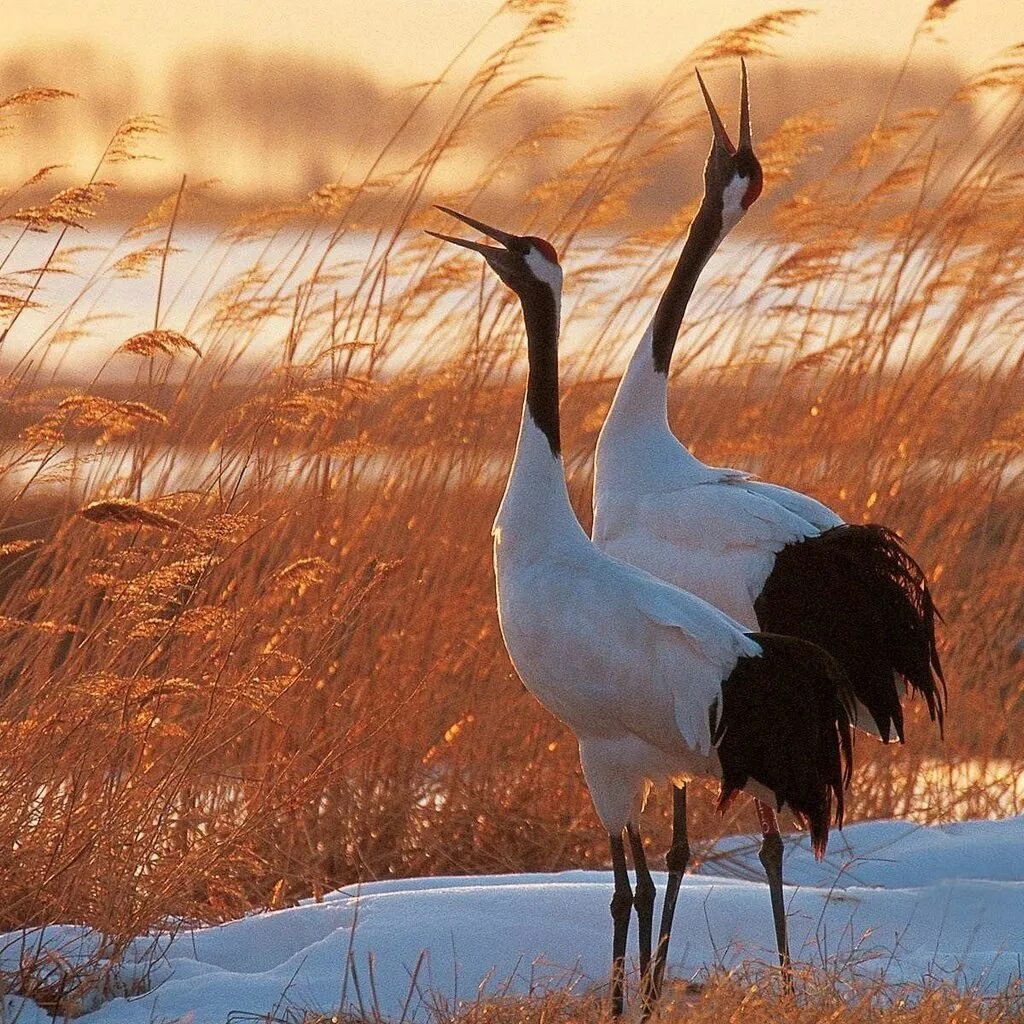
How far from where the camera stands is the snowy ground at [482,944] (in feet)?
12.8

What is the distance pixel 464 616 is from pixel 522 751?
1.35ft

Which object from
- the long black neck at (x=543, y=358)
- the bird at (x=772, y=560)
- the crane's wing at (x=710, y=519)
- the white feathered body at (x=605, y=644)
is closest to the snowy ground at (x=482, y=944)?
the bird at (x=772, y=560)

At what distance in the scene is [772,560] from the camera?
4.71 meters

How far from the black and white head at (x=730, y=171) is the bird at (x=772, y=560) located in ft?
2.19

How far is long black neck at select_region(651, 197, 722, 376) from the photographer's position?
17.1 ft

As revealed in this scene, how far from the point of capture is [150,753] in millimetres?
5367

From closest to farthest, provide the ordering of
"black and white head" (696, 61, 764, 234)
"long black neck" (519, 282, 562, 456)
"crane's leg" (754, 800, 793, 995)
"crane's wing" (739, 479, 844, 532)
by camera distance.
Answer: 1. "long black neck" (519, 282, 562, 456)
2. "crane's leg" (754, 800, 793, 995)
3. "crane's wing" (739, 479, 844, 532)
4. "black and white head" (696, 61, 764, 234)

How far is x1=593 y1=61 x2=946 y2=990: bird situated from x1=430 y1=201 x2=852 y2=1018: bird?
52cm

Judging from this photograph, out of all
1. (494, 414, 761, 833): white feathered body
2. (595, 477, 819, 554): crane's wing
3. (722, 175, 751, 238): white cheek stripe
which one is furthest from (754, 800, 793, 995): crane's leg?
(722, 175, 751, 238): white cheek stripe

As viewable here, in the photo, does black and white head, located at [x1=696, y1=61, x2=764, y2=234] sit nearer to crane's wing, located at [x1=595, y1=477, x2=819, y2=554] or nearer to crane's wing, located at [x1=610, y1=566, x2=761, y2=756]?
crane's wing, located at [x1=595, y1=477, x2=819, y2=554]

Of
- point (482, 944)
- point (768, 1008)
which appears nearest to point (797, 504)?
point (482, 944)

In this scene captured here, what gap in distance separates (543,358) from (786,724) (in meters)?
0.90

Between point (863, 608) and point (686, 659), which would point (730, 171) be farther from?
point (686, 659)

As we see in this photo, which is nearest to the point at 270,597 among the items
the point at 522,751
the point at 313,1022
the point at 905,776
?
the point at 522,751
